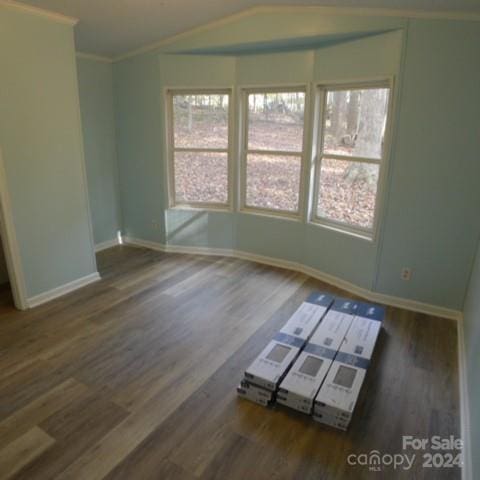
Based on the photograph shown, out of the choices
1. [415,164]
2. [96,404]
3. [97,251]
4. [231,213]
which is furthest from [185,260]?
[415,164]

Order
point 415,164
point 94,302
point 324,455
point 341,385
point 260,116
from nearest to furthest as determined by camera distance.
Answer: point 324,455 < point 341,385 < point 415,164 < point 94,302 < point 260,116

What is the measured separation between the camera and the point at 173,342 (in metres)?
2.88

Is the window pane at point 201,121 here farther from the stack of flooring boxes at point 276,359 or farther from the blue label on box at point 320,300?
the stack of flooring boxes at point 276,359

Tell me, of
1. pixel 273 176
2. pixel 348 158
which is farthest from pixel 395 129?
pixel 273 176

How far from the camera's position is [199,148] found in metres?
4.57

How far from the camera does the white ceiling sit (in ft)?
9.46

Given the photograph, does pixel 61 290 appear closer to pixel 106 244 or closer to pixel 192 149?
pixel 106 244

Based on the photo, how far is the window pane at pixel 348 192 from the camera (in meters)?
A: 3.59

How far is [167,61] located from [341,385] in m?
3.88

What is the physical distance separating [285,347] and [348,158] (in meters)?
2.10

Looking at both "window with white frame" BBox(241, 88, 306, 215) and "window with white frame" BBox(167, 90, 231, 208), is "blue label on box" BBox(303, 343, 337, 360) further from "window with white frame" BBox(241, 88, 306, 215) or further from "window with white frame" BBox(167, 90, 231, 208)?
"window with white frame" BBox(167, 90, 231, 208)

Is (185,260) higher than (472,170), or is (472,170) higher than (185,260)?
(472,170)

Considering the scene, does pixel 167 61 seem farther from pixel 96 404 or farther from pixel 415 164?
pixel 96 404

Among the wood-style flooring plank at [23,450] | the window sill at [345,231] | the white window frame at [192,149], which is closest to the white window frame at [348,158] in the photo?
the window sill at [345,231]
